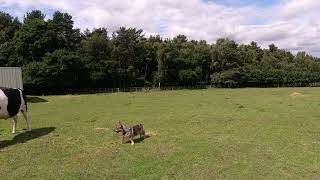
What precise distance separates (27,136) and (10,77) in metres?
25.4

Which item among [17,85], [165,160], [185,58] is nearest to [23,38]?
[17,85]

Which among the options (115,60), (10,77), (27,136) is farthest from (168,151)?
(115,60)

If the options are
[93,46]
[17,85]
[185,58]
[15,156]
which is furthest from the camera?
[185,58]

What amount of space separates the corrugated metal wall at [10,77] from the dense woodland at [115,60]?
1065 inches

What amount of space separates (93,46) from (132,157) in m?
77.5

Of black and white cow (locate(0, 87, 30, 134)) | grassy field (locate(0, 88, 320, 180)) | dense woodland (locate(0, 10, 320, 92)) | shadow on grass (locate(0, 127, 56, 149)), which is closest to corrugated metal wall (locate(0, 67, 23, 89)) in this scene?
grassy field (locate(0, 88, 320, 180))

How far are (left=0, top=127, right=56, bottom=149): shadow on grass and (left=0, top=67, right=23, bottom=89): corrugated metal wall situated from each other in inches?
894

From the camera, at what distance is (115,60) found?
3711 inches

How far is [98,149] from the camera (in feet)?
51.7

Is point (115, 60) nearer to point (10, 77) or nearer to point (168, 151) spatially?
point (10, 77)

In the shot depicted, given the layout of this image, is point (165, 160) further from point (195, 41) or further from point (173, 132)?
point (195, 41)

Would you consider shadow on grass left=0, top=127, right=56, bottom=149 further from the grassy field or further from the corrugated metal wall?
the corrugated metal wall

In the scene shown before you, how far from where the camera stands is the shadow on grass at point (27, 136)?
17.2m

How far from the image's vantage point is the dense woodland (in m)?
74.4
